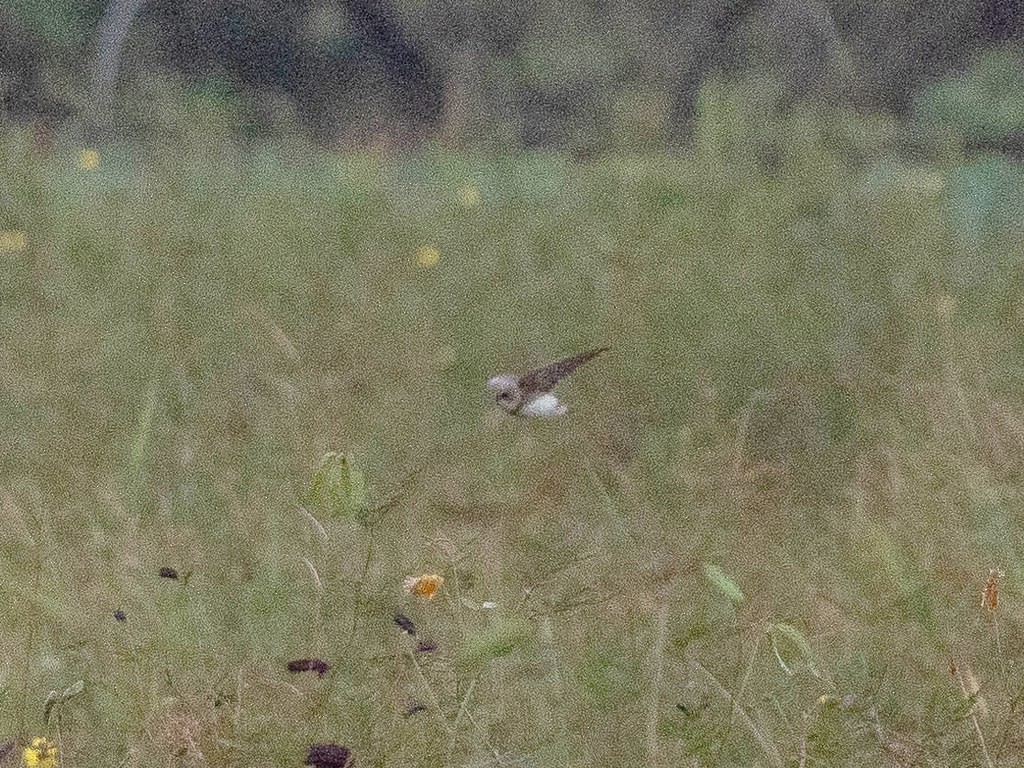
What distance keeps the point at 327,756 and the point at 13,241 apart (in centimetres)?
188

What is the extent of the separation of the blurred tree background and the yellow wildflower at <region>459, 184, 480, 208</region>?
0.12 metres

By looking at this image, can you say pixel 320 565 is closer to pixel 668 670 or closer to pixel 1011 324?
pixel 668 670

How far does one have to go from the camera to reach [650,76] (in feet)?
11.0

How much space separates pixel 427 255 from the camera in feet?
8.59

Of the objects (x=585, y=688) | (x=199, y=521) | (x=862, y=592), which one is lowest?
(x=199, y=521)

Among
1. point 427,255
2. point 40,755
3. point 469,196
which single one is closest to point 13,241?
point 427,255

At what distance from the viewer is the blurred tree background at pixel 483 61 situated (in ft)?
11.3

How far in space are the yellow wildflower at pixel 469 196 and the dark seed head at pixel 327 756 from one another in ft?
6.51

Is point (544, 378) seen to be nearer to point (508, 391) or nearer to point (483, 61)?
point (508, 391)

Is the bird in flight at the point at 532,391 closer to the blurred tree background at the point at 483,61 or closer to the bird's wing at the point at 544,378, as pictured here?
the bird's wing at the point at 544,378

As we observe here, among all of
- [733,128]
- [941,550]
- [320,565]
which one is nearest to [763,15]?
[733,128]

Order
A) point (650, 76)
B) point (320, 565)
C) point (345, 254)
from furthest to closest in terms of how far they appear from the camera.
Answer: point (650, 76) < point (345, 254) < point (320, 565)

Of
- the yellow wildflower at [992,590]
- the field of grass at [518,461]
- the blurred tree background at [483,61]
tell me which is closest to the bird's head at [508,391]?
the field of grass at [518,461]

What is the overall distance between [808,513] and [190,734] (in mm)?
1042
